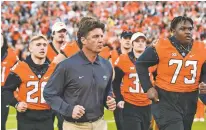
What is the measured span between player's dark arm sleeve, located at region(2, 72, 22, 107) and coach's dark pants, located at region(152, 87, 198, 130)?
1.67 meters

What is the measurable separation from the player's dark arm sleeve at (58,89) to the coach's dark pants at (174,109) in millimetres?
1400

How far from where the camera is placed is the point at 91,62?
5621 millimetres

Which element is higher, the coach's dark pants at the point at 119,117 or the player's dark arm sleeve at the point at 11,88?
the player's dark arm sleeve at the point at 11,88

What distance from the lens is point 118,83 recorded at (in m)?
8.31

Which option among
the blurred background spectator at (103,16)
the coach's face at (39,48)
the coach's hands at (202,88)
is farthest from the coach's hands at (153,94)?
the blurred background spectator at (103,16)

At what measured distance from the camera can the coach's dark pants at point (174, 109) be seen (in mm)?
6434

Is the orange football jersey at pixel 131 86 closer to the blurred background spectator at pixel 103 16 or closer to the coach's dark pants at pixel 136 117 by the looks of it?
the coach's dark pants at pixel 136 117

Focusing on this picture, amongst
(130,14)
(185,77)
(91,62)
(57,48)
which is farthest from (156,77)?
(130,14)

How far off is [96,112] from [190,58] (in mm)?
1471

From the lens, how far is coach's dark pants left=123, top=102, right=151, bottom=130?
811cm

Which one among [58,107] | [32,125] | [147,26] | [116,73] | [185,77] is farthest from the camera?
[147,26]

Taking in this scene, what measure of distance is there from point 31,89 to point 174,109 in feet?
5.80

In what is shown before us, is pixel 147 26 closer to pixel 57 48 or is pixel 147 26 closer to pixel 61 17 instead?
pixel 61 17

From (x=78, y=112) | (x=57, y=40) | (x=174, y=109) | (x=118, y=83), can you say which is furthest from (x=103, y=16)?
(x=78, y=112)
